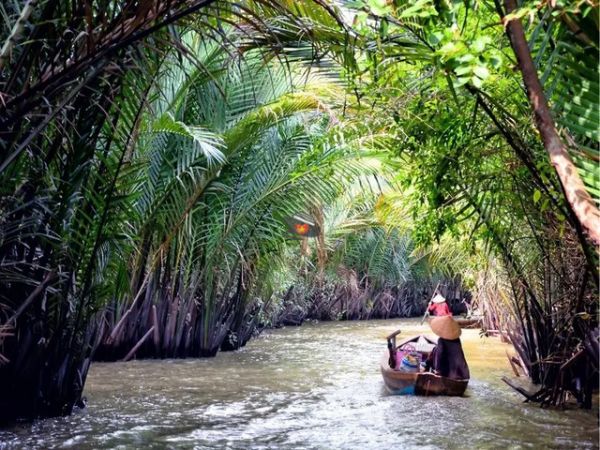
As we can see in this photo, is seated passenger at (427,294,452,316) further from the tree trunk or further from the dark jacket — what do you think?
the tree trunk

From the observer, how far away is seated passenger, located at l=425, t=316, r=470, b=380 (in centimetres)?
969

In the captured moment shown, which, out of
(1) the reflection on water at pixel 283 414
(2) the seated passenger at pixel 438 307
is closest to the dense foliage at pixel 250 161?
(1) the reflection on water at pixel 283 414

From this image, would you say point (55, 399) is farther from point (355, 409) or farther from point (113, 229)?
point (355, 409)

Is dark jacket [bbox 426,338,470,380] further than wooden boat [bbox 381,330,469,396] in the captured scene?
Yes

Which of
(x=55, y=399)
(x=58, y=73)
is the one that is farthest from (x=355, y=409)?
(x=58, y=73)

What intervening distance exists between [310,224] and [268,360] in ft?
8.71

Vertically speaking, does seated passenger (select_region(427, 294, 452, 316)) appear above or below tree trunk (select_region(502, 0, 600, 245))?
above

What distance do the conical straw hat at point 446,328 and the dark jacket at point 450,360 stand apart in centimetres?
7

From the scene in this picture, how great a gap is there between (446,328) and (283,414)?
8.77 feet

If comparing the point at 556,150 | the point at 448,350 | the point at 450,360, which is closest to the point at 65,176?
the point at 556,150

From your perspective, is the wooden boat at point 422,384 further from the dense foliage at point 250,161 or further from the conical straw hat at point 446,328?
the dense foliage at point 250,161

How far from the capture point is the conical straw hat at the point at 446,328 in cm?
968

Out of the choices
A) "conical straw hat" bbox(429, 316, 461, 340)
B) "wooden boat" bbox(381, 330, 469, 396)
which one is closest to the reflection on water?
"wooden boat" bbox(381, 330, 469, 396)

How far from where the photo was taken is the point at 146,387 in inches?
381
